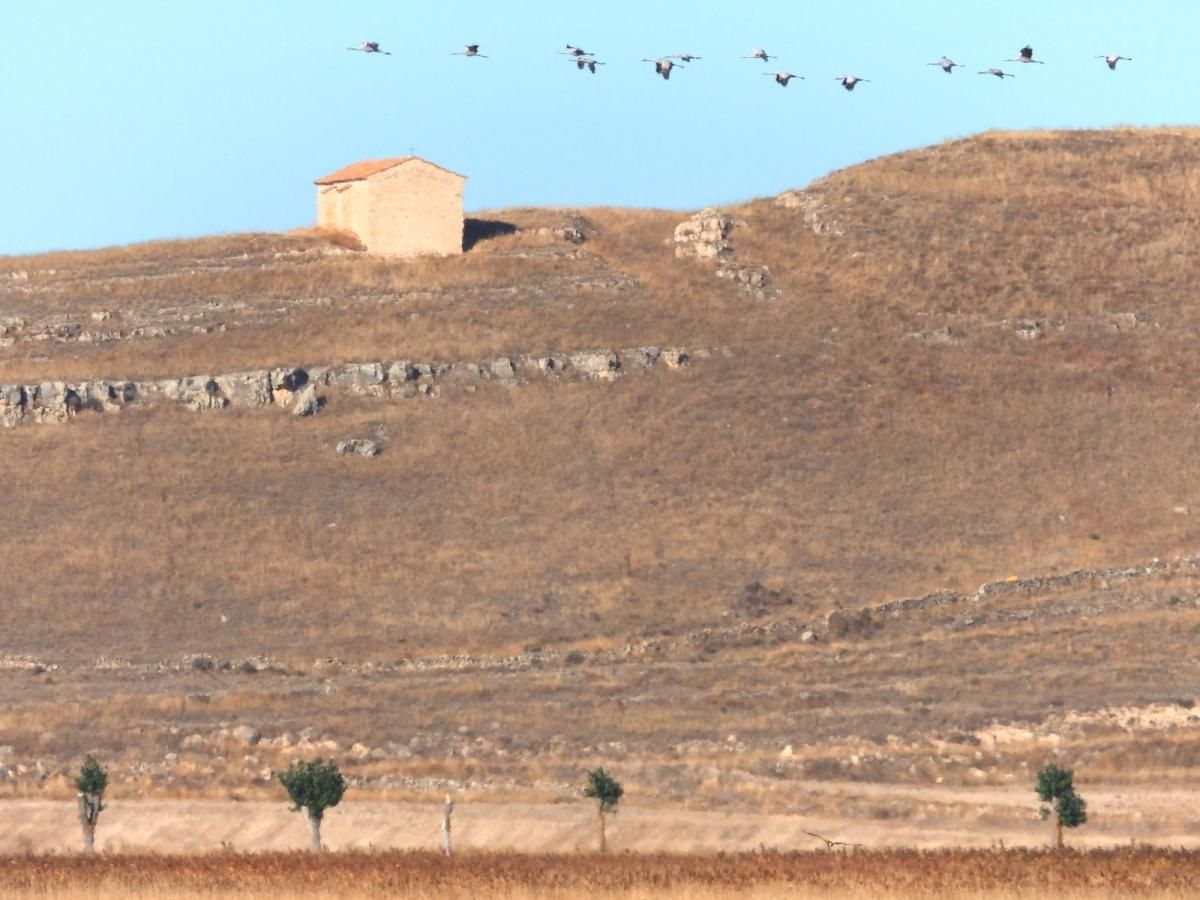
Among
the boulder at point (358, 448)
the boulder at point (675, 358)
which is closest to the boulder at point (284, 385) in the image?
the boulder at point (358, 448)

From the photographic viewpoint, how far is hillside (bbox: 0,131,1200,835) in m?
44.1

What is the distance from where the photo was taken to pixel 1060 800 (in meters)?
33.6

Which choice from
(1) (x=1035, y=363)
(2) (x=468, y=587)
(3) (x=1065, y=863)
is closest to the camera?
(3) (x=1065, y=863)

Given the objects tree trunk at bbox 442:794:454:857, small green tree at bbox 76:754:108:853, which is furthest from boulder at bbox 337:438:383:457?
tree trunk at bbox 442:794:454:857

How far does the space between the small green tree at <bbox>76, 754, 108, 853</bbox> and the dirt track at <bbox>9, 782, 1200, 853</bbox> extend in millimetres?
1047

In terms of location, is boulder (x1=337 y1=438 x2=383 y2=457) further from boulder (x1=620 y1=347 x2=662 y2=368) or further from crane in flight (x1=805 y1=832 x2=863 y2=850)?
crane in flight (x1=805 y1=832 x2=863 y2=850)

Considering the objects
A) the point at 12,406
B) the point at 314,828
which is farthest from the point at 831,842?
the point at 12,406

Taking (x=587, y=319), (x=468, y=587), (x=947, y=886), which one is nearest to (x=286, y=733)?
(x=468, y=587)

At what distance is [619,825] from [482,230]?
48376 millimetres

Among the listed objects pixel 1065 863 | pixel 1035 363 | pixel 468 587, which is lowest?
pixel 1065 863

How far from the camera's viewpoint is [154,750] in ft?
142

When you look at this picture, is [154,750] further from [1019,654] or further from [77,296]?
[77,296]

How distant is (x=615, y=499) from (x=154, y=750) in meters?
20.9

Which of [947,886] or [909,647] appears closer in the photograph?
[947,886]
